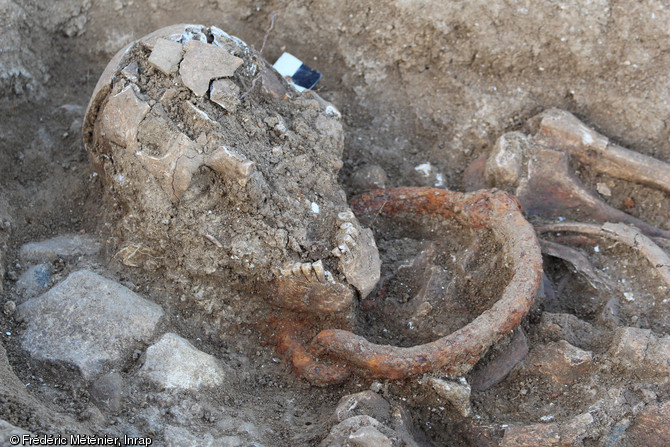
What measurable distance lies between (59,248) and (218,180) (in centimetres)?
105

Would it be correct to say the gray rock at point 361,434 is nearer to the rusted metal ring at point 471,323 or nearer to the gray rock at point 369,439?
the gray rock at point 369,439

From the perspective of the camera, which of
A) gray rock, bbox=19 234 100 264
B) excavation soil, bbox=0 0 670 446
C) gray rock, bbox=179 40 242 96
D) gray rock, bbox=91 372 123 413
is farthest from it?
gray rock, bbox=19 234 100 264

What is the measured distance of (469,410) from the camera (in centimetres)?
295

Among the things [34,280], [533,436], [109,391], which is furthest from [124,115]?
[533,436]

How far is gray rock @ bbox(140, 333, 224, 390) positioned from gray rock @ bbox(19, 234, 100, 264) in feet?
2.64

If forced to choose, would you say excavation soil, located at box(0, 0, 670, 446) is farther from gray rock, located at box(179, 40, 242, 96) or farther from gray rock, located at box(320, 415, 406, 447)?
gray rock, located at box(179, 40, 242, 96)

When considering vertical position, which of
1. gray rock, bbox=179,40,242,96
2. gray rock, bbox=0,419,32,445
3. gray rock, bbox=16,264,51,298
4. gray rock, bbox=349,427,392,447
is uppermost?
gray rock, bbox=179,40,242,96

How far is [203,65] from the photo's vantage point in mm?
3189

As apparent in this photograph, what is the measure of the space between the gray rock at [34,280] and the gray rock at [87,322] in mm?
113

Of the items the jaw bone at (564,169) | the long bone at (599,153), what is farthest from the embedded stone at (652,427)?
the long bone at (599,153)

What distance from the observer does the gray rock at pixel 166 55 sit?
10.4 ft

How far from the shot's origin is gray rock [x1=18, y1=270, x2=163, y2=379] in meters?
2.87
